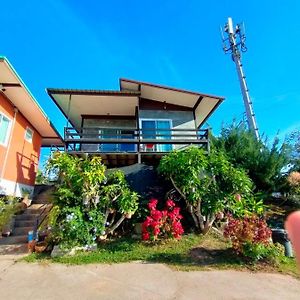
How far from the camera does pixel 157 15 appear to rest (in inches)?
417

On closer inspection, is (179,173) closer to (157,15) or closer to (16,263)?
(16,263)

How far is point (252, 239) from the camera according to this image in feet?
21.7

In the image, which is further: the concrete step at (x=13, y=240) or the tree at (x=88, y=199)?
the concrete step at (x=13, y=240)

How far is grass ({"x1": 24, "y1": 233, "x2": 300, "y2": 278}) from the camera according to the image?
21.4ft

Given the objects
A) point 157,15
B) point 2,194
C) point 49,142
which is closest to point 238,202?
point 157,15

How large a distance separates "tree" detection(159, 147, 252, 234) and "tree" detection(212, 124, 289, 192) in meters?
3.75

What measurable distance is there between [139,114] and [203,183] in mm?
6686

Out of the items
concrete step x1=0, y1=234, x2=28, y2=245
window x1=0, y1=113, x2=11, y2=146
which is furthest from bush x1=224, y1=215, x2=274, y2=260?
window x1=0, y1=113, x2=11, y2=146

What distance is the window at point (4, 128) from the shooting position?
35.8 ft

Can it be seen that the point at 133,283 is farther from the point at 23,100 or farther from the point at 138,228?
the point at 23,100

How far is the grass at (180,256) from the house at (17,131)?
559cm

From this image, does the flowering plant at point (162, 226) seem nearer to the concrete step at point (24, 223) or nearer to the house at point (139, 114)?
the house at point (139, 114)

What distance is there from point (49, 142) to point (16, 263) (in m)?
12.1

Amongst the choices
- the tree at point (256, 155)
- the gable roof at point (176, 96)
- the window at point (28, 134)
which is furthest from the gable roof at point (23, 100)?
the tree at point (256, 155)
